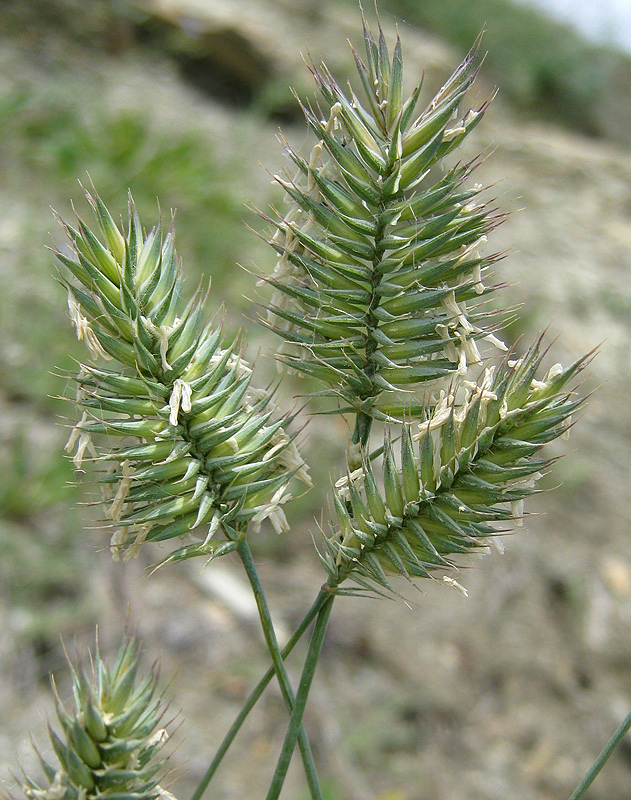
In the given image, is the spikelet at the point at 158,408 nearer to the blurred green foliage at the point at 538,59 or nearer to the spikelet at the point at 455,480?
the spikelet at the point at 455,480

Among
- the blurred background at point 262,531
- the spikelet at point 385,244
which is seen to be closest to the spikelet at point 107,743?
the blurred background at point 262,531

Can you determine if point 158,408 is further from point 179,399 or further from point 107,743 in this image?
point 107,743

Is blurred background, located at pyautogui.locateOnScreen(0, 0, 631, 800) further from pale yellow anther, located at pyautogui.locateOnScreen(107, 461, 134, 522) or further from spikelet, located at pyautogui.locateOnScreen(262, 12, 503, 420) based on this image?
pale yellow anther, located at pyautogui.locateOnScreen(107, 461, 134, 522)

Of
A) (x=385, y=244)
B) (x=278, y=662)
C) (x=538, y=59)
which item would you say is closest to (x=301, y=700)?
(x=278, y=662)

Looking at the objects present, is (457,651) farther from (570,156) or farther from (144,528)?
(570,156)

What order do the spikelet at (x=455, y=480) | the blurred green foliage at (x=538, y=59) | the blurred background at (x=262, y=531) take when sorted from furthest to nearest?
1. the blurred green foliage at (x=538, y=59)
2. the blurred background at (x=262, y=531)
3. the spikelet at (x=455, y=480)

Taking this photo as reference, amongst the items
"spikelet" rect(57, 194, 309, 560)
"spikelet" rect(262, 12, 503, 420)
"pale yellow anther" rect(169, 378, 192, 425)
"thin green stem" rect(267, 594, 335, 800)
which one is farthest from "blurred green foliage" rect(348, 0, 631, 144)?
"thin green stem" rect(267, 594, 335, 800)
